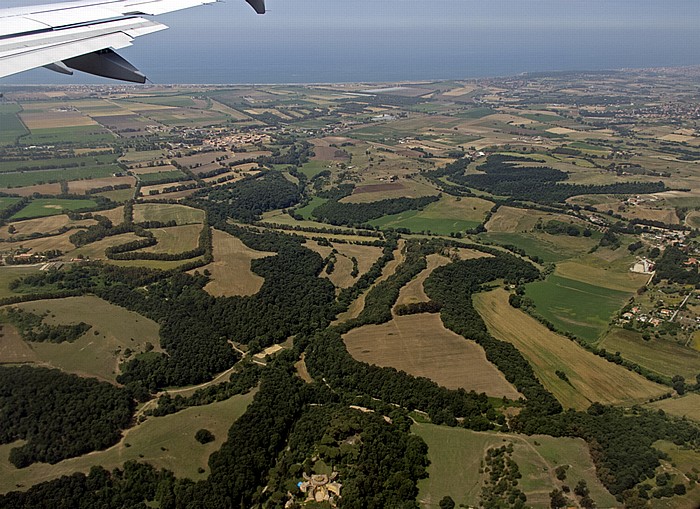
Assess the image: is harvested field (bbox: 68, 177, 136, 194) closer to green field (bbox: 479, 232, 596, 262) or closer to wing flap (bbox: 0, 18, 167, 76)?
green field (bbox: 479, 232, 596, 262)

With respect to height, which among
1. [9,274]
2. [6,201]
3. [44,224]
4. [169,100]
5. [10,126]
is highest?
[169,100]

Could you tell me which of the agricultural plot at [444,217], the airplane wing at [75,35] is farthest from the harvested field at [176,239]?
the airplane wing at [75,35]

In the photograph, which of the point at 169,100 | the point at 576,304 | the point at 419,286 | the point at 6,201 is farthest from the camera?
the point at 169,100

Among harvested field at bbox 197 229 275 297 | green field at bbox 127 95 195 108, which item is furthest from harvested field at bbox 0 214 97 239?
green field at bbox 127 95 195 108

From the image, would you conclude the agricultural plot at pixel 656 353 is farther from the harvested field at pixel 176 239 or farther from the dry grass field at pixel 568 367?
the harvested field at pixel 176 239

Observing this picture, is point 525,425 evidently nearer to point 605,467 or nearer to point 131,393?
point 605,467

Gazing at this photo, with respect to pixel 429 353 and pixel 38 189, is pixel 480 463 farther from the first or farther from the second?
pixel 38 189

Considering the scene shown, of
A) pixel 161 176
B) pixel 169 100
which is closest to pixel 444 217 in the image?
pixel 161 176
